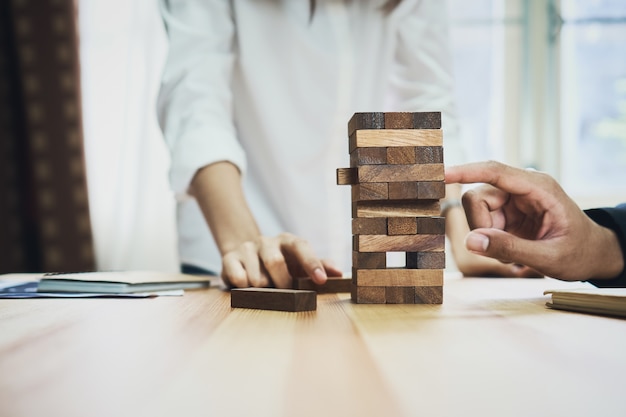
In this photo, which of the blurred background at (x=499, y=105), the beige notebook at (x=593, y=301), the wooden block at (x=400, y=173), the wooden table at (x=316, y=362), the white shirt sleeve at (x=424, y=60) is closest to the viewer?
the wooden table at (x=316, y=362)

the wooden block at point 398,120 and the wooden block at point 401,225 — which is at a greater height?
the wooden block at point 398,120

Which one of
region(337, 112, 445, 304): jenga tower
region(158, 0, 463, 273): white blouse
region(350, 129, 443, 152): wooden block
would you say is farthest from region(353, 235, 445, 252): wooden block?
region(158, 0, 463, 273): white blouse

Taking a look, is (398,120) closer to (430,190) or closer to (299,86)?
(430,190)

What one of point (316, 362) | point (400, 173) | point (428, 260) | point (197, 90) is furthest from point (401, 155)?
point (197, 90)

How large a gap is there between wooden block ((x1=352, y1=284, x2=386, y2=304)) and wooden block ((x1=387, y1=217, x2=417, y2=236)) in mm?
80

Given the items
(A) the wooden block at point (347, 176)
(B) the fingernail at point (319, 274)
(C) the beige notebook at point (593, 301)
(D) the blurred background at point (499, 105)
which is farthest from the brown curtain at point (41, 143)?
(C) the beige notebook at point (593, 301)

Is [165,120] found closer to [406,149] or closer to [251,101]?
[251,101]

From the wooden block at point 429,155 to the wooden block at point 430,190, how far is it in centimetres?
3

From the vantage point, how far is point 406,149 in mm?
844

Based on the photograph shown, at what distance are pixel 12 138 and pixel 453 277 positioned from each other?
2.51 metres

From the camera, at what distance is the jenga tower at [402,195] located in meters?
0.84

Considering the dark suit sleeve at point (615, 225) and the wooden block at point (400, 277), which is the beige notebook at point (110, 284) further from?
the dark suit sleeve at point (615, 225)

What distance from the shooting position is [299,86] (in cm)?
175

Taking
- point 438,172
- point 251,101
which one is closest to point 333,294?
point 438,172
